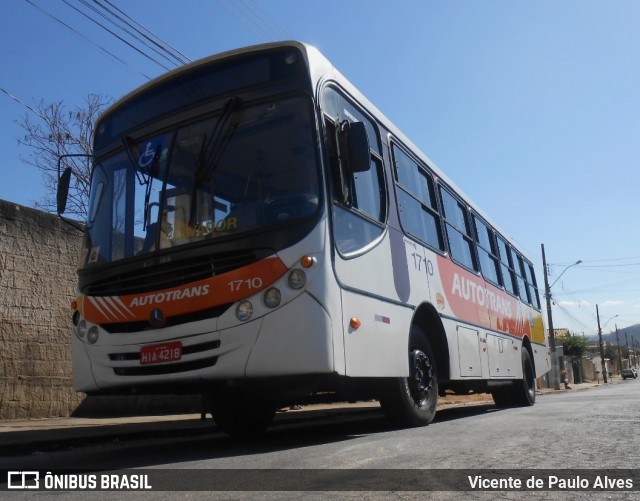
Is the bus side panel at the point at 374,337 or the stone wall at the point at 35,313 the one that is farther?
the stone wall at the point at 35,313

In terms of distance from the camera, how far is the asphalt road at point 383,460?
3.69 m

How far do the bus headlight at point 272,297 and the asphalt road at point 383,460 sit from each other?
1.18 m

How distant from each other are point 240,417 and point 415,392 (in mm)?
2120

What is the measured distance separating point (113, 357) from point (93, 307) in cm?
54

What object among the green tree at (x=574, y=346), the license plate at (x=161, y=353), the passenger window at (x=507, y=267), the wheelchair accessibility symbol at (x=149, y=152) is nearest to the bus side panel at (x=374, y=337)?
the license plate at (x=161, y=353)

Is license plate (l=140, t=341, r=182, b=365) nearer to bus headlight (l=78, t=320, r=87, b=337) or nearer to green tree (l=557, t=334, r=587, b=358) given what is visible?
bus headlight (l=78, t=320, r=87, b=337)

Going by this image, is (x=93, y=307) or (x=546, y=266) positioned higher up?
(x=546, y=266)

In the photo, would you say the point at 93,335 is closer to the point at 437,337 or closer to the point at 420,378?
the point at 420,378

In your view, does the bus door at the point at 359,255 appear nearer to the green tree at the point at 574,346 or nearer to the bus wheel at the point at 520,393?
the bus wheel at the point at 520,393

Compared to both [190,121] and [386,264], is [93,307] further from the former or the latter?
[386,264]

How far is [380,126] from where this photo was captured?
7.07 meters

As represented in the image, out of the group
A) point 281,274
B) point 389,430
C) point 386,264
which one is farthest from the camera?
point 389,430

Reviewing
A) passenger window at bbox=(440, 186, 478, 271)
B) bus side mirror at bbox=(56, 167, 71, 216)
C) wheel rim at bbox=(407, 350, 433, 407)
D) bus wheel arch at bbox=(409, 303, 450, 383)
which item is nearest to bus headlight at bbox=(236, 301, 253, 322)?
wheel rim at bbox=(407, 350, 433, 407)

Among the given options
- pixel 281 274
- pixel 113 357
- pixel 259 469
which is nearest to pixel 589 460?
pixel 259 469
